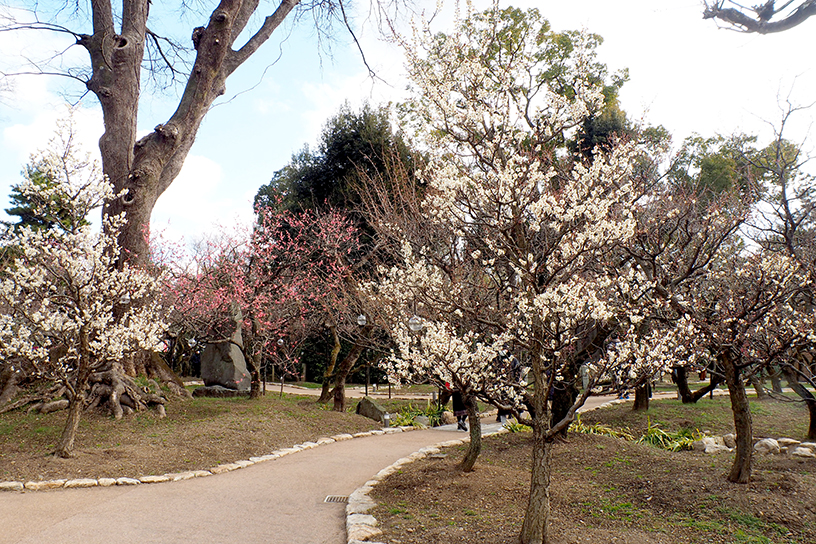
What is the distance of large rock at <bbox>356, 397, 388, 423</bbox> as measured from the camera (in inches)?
459

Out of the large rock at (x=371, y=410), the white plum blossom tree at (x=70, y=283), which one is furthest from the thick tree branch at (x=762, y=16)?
the large rock at (x=371, y=410)

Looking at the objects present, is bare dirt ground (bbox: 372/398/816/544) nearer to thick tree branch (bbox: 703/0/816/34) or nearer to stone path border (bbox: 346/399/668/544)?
stone path border (bbox: 346/399/668/544)

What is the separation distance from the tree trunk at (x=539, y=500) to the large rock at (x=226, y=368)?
36.2 feet

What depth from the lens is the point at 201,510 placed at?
535cm

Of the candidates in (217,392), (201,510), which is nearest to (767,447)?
(201,510)

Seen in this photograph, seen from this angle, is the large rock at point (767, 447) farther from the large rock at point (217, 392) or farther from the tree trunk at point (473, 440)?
the large rock at point (217, 392)

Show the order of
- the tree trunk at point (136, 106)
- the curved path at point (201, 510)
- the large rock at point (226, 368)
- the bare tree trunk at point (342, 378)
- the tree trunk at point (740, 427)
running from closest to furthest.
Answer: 1. the curved path at point (201, 510)
2. the tree trunk at point (740, 427)
3. the tree trunk at point (136, 106)
4. the bare tree trunk at point (342, 378)
5. the large rock at point (226, 368)

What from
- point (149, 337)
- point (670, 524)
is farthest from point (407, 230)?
point (670, 524)

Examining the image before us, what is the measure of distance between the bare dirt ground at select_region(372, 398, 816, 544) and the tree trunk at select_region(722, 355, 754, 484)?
142 mm

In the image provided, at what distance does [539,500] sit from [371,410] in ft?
26.7

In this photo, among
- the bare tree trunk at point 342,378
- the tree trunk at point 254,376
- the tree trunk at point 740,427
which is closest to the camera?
the tree trunk at point 740,427

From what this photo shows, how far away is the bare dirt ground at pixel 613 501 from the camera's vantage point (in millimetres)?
4410

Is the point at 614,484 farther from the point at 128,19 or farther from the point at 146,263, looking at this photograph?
the point at 128,19

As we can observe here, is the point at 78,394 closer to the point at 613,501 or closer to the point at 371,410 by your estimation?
the point at 371,410
